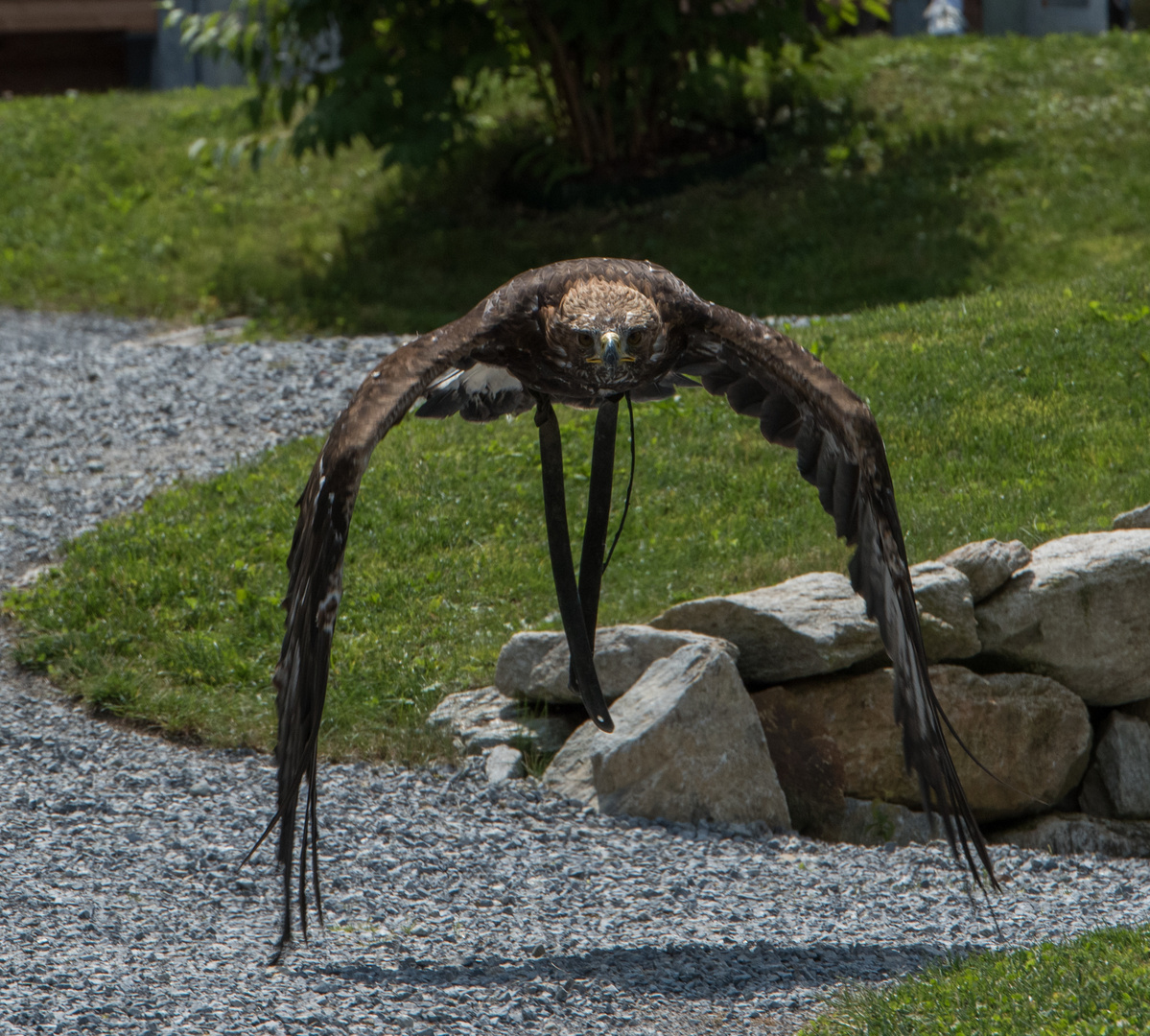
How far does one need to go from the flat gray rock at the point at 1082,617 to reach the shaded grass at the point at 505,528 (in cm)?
81

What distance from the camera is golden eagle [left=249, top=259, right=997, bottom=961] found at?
438 cm

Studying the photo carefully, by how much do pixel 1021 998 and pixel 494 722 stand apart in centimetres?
333

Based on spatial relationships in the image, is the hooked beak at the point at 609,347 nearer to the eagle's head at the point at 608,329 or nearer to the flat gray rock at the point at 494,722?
the eagle's head at the point at 608,329

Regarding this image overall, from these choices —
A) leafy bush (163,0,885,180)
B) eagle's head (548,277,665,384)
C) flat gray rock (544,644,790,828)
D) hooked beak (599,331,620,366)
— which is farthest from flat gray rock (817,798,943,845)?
leafy bush (163,0,885,180)

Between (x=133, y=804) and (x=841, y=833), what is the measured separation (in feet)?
11.0

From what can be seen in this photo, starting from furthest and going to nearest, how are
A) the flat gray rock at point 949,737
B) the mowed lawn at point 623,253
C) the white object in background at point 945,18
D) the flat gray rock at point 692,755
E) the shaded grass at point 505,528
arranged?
the white object in background at point 945,18 < the mowed lawn at point 623,253 < the shaded grass at point 505,528 < the flat gray rock at point 949,737 < the flat gray rock at point 692,755

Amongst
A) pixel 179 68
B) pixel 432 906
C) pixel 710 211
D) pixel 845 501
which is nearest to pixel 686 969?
pixel 432 906

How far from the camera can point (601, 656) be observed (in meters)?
6.98

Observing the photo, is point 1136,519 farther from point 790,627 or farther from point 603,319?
point 603,319

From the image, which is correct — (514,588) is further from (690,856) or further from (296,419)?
(296,419)

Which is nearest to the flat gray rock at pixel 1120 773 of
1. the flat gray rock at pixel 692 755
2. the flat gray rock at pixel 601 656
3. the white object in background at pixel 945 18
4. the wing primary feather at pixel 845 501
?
the flat gray rock at pixel 692 755

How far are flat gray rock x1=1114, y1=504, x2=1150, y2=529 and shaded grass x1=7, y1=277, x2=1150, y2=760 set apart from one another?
28 cm

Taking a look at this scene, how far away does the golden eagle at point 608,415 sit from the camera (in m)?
4.38

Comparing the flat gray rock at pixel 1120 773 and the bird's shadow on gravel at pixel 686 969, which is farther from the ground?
the bird's shadow on gravel at pixel 686 969
